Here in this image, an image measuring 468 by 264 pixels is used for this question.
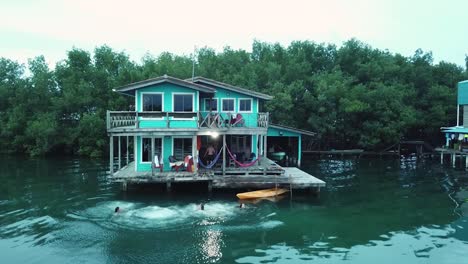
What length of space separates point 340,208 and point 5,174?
93.1ft

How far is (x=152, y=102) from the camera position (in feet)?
76.7

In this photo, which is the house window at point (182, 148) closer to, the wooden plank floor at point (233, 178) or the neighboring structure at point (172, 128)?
the neighboring structure at point (172, 128)

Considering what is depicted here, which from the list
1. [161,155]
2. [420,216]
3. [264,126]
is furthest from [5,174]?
[420,216]

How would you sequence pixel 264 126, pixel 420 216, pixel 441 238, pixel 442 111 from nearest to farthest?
pixel 441 238
pixel 420 216
pixel 264 126
pixel 442 111

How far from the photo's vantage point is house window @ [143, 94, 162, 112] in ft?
76.4

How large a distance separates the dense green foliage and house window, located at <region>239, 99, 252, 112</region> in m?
16.1

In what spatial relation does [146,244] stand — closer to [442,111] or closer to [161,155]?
[161,155]

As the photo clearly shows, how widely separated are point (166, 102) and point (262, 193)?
835 centimetres

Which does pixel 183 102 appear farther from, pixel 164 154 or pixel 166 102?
pixel 164 154

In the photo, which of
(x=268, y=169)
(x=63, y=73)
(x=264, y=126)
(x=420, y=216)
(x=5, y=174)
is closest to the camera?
(x=420, y=216)

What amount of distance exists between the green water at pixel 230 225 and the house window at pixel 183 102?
534cm

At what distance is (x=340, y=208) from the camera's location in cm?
1994

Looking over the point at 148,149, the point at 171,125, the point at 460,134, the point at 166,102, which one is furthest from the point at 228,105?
the point at 460,134

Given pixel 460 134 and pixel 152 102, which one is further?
pixel 460 134
